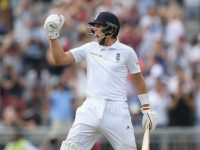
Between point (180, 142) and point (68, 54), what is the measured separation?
6046mm

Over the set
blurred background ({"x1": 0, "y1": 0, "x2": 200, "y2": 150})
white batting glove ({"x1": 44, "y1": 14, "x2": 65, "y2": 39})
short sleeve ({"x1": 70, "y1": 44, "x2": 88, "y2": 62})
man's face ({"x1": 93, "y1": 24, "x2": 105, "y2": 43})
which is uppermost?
white batting glove ({"x1": 44, "y1": 14, "x2": 65, "y2": 39})

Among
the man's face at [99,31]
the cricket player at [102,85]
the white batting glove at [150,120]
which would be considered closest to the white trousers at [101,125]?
the cricket player at [102,85]

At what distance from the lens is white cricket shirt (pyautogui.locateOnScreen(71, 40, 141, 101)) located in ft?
38.7

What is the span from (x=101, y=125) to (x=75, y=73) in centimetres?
671

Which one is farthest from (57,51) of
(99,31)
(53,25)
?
(99,31)

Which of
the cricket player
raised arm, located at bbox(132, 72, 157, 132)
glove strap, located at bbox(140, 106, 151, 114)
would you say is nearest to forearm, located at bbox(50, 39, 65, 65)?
the cricket player

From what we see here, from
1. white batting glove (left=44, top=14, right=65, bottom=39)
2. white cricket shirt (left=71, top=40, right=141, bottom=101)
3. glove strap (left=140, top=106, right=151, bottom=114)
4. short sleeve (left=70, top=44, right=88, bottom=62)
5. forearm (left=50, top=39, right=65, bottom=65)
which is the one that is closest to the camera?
white batting glove (left=44, top=14, right=65, bottom=39)

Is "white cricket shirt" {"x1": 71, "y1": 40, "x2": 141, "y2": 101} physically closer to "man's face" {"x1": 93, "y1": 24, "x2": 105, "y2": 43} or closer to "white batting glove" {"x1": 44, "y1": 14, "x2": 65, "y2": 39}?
"man's face" {"x1": 93, "y1": 24, "x2": 105, "y2": 43}

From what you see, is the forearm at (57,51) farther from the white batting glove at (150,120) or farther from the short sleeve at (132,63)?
the white batting glove at (150,120)

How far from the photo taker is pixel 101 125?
→ 11.7 meters

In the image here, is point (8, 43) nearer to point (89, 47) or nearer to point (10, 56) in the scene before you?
point (10, 56)

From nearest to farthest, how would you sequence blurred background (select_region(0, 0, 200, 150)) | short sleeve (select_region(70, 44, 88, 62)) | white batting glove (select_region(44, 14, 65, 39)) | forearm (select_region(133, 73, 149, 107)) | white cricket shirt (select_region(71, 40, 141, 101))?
white batting glove (select_region(44, 14, 65, 39)) < white cricket shirt (select_region(71, 40, 141, 101)) < short sleeve (select_region(70, 44, 88, 62)) < forearm (select_region(133, 73, 149, 107)) < blurred background (select_region(0, 0, 200, 150))

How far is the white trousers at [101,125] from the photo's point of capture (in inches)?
460

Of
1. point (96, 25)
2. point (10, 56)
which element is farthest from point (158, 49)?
point (96, 25)
